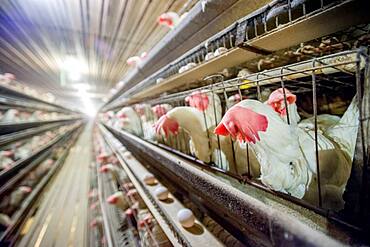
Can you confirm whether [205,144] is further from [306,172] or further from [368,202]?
[368,202]

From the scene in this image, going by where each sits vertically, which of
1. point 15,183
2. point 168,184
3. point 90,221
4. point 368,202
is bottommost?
point 90,221

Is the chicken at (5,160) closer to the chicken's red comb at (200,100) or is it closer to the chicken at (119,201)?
the chicken at (119,201)

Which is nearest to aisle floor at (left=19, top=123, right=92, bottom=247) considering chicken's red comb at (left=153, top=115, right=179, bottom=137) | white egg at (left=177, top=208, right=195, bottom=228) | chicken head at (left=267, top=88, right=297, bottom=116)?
white egg at (left=177, top=208, right=195, bottom=228)

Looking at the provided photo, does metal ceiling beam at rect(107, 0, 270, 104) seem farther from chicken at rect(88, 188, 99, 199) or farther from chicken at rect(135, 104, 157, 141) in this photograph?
chicken at rect(88, 188, 99, 199)

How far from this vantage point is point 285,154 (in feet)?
1.33

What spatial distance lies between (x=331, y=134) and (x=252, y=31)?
0.37 metres

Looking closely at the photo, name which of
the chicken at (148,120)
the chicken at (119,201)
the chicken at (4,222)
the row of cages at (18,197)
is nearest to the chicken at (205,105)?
the chicken at (148,120)

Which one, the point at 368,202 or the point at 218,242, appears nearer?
the point at 368,202

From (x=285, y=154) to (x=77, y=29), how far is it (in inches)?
95.4

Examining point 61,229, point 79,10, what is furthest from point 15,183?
point 79,10

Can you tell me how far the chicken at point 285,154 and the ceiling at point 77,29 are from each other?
44.1 inches

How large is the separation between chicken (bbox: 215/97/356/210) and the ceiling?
112 cm

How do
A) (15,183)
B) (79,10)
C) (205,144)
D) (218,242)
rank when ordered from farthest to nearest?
(15,183)
(79,10)
(205,144)
(218,242)

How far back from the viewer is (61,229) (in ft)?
5.90
